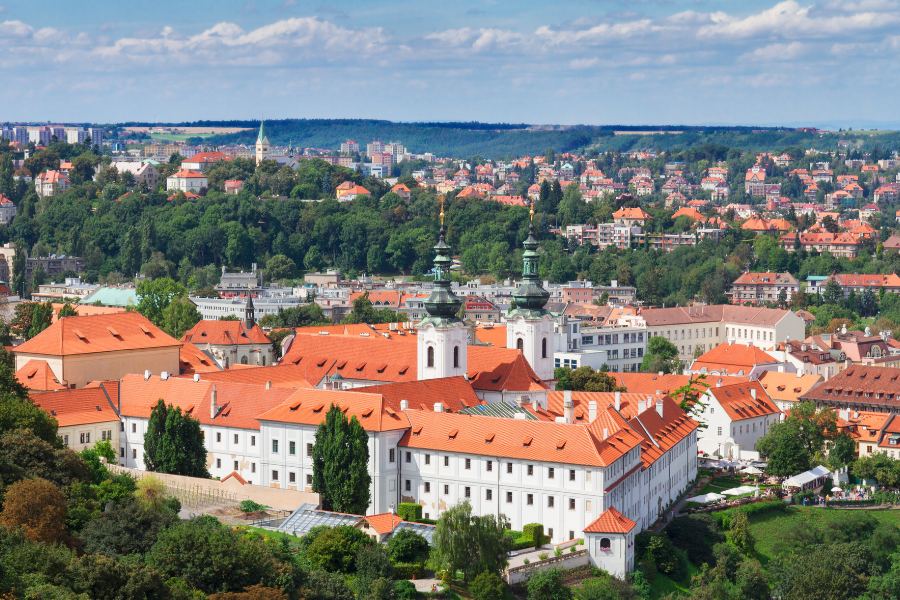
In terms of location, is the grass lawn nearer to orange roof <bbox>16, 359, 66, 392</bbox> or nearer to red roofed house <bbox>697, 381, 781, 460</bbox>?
red roofed house <bbox>697, 381, 781, 460</bbox>

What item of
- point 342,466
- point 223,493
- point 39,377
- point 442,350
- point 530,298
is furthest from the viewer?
point 530,298

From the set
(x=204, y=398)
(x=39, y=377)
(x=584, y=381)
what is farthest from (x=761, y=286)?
(x=204, y=398)

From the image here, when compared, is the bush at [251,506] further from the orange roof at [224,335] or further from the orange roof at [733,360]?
the orange roof at [733,360]

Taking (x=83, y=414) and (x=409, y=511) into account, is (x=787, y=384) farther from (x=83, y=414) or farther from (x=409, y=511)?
(x=83, y=414)

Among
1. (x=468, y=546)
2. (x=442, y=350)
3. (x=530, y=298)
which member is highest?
(x=530, y=298)

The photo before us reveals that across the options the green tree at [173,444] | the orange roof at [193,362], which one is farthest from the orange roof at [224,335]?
the green tree at [173,444]
